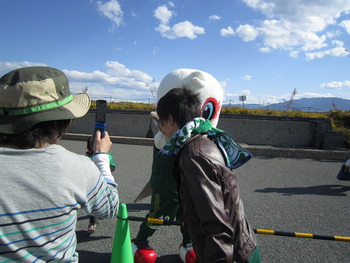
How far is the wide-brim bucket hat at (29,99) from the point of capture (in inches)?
35.0

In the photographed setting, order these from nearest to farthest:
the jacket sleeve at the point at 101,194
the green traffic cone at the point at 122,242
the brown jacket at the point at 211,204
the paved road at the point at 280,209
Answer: the jacket sleeve at the point at 101,194 < the brown jacket at the point at 211,204 < the green traffic cone at the point at 122,242 < the paved road at the point at 280,209

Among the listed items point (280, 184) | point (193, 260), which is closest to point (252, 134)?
point (280, 184)

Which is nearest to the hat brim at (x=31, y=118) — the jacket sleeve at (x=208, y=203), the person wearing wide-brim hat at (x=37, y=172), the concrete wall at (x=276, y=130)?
the person wearing wide-brim hat at (x=37, y=172)

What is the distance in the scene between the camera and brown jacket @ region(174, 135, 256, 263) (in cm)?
114

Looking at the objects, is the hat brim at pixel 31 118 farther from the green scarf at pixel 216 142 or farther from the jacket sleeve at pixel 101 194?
the green scarf at pixel 216 142

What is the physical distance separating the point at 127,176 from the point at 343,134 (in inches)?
302

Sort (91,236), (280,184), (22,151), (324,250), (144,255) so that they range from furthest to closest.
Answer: (280,184)
(91,236)
(324,250)
(144,255)
(22,151)

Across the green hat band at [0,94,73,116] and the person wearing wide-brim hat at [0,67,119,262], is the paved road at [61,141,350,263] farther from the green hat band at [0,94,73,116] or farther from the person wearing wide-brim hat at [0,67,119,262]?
the green hat band at [0,94,73,116]

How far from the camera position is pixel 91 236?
2.82 m

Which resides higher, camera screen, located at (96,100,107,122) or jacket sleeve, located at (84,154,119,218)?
camera screen, located at (96,100,107,122)

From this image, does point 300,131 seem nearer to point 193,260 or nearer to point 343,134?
point 343,134

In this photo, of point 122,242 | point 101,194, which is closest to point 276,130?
point 122,242

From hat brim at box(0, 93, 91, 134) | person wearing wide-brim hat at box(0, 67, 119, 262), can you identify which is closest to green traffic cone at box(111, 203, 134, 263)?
person wearing wide-brim hat at box(0, 67, 119, 262)

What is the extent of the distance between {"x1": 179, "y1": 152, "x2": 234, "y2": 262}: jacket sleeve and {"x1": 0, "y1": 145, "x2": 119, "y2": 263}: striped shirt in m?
0.48
